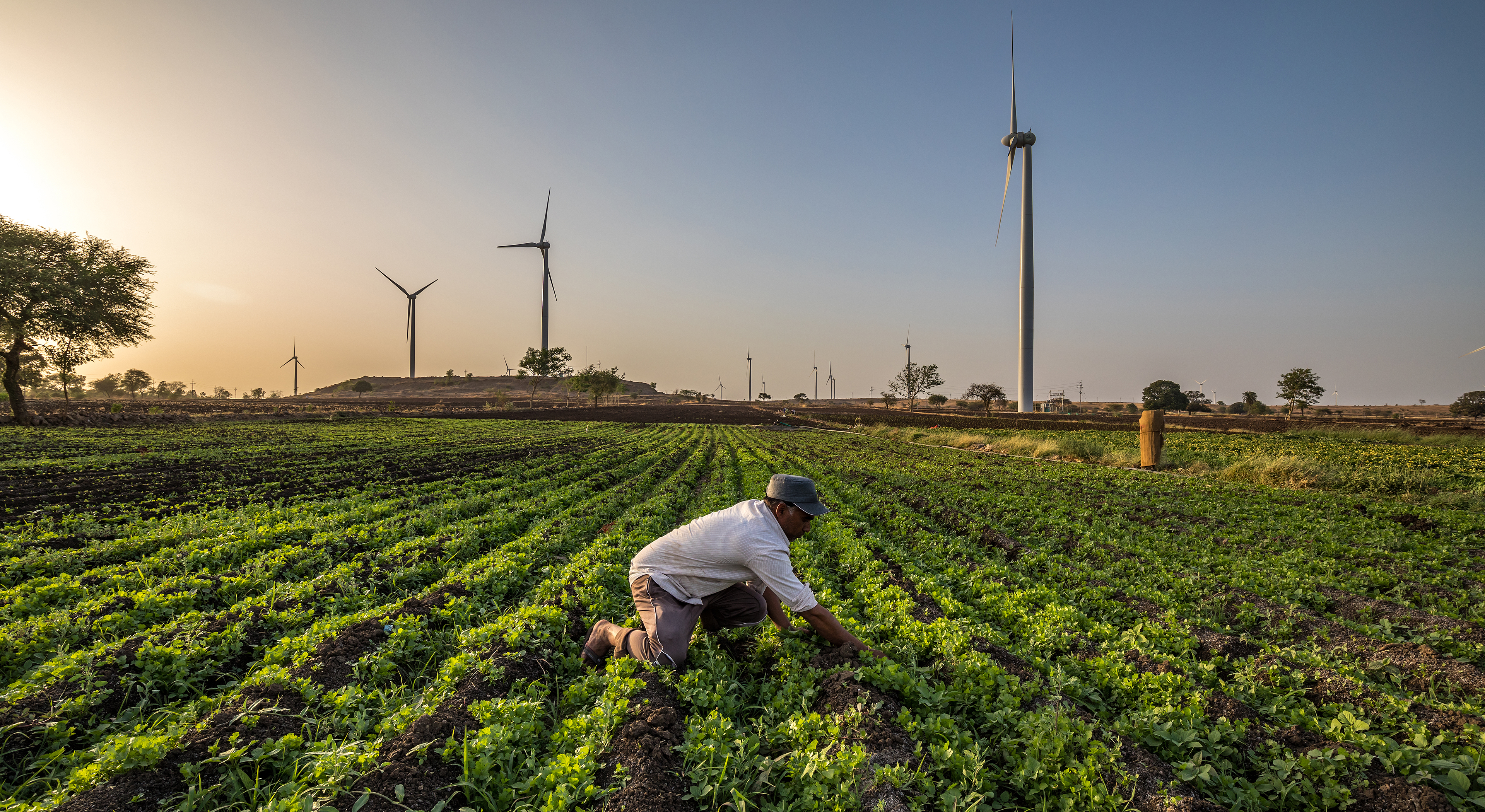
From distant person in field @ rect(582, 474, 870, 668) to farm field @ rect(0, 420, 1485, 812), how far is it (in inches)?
11.5

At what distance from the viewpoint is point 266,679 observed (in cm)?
460

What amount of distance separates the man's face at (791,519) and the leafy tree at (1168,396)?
121914 mm

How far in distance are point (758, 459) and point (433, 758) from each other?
22.9 m

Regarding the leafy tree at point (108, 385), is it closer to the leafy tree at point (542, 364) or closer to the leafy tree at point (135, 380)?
the leafy tree at point (135, 380)

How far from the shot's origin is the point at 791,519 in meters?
4.76

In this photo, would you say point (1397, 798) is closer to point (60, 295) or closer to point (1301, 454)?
point (1301, 454)

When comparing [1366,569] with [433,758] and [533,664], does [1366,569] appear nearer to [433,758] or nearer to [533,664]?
[533,664]

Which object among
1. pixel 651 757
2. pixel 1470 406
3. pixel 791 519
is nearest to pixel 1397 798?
pixel 791 519

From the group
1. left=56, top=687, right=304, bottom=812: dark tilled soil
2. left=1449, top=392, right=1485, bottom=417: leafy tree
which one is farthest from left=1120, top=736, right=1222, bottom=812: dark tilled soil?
left=1449, top=392, right=1485, bottom=417: leafy tree

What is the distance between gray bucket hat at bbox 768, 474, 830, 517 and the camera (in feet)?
15.4

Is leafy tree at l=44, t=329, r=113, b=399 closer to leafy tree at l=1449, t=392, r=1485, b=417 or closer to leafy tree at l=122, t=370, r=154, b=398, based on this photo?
leafy tree at l=122, t=370, r=154, b=398

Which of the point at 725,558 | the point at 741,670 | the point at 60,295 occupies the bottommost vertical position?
the point at 741,670

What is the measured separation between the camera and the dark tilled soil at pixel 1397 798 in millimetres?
3508

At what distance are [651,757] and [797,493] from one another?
2250 millimetres
